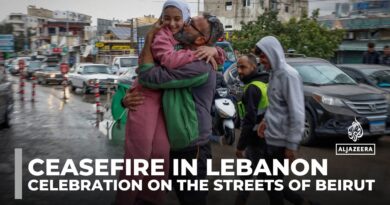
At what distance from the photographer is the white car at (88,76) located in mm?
16031

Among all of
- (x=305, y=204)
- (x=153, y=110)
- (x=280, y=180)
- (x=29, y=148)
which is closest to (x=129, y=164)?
(x=153, y=110)

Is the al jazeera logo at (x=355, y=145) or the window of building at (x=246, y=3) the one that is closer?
the al jazeera logo at (x=355, y=145)

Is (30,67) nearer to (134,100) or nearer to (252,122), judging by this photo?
(252,122)

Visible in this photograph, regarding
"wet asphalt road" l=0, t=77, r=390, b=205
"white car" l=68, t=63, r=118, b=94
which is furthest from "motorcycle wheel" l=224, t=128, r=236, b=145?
"white car" l=68, t=63, r=118, b=94

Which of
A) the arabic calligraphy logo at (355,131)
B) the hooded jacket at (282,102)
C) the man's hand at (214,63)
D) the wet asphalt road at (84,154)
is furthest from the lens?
the arabic calligraphy logo at (355,131)

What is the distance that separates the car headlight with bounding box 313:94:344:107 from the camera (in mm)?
5805

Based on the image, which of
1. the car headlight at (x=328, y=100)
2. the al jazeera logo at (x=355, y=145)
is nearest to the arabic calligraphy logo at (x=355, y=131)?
the al jazeera logo at (x=355, y=145)

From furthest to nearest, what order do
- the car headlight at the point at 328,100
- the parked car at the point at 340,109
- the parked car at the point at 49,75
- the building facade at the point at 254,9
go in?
the parked car at the point at 49,75 < the building facade at the point at 254,9 < the car headlight at the point at 328,100 < the parked car at the point at 340,109

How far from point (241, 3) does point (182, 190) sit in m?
18.1

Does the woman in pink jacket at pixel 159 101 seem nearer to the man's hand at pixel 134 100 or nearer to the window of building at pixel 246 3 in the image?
the man's hand at pixel 134 100

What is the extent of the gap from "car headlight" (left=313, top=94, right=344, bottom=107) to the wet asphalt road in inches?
23.3

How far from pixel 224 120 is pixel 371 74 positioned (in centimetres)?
322

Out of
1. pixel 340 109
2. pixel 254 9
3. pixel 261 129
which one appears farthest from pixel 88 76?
pixel 261 129

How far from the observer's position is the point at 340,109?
5.73 m
